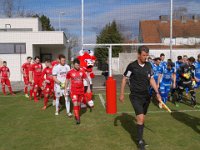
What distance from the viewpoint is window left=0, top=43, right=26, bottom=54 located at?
2775 centimetres

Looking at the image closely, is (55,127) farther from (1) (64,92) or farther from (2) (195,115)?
(2) (195,115)

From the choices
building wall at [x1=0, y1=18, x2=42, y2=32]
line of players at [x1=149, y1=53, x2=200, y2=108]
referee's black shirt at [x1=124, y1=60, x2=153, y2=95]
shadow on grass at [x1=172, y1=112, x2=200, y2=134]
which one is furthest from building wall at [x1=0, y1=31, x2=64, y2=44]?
referee's black shirt at [x1=124, y1=60, x2=153, y2=95]

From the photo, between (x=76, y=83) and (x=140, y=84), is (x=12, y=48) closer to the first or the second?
(x=76, y=83)

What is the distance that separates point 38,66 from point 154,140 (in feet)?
27.1

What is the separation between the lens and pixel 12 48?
2780 centimetres

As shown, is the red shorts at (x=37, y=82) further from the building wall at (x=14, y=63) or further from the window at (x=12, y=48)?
the window at (x=12, y=48)

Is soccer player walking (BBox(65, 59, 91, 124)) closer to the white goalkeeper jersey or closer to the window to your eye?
the white goalkeeper jersey

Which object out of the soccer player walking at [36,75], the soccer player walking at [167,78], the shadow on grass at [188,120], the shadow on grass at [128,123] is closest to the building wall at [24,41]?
the soccer player walking at [36,75]

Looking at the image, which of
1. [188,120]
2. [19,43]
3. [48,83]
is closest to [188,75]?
[188,120]

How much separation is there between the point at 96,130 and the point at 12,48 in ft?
71.1

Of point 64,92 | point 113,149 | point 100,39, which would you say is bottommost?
point 113,149

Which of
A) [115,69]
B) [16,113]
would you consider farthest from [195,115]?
[115,69]

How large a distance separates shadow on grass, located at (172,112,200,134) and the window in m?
20.5

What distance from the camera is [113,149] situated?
6402mm
